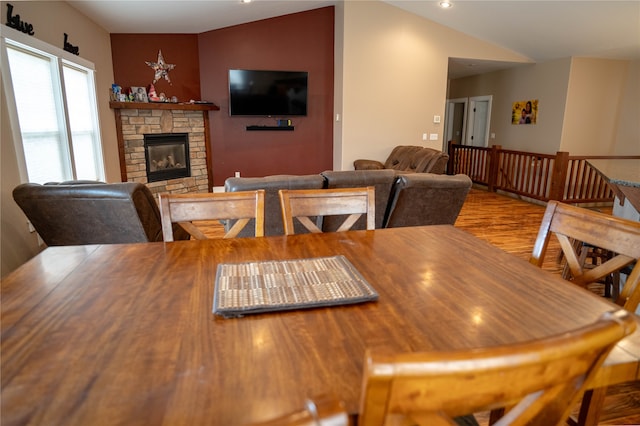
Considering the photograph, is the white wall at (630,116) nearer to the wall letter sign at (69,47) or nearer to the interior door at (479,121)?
the interior door at (479,121)

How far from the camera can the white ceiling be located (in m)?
4.92

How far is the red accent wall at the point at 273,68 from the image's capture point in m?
6.46

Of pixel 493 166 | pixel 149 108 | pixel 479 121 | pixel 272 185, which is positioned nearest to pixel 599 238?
pixel 272 185

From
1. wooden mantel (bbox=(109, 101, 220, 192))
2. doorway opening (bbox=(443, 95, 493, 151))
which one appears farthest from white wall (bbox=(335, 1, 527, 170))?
wooden mantel (bbox=(109, 101, 220, 192))

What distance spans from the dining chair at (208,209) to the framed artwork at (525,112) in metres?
7.13

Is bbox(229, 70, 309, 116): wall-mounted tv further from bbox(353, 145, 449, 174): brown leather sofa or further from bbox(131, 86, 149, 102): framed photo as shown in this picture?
bbox(353, 145, 449, 174): brown leather sofa

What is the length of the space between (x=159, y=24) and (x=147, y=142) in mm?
1770

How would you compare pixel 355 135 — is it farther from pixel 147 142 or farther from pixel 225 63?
pixel 147 142

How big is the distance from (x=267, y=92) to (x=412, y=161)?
8.85 ft

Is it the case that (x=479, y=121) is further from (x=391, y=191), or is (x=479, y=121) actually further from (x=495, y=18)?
(x=391, y=191)

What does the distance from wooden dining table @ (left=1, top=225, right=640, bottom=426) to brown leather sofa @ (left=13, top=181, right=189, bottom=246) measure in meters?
1.14

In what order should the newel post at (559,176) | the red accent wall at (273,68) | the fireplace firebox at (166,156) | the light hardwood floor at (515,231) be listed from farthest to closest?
the red accent wall at (273,68)
the fireplace firebox at (166,156)
the newel post at (559,176)
the light hardwood floor at (515,231)

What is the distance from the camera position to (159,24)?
5.70 meters

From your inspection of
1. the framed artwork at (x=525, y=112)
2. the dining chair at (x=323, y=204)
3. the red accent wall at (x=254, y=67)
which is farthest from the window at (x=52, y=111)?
the framed artwork at (x=525, y=112)
